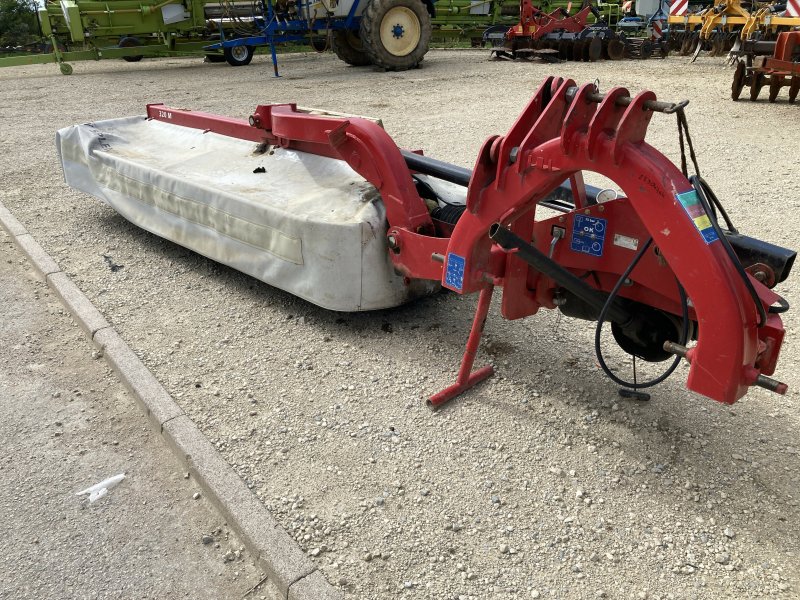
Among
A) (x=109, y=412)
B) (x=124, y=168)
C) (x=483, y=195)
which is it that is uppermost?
(x=483, y=195)

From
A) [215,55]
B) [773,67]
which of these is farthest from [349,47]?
[773,67]

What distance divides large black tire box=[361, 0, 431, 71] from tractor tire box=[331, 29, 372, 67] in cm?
146

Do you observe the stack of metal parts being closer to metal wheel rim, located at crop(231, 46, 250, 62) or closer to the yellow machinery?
the yellow machinery

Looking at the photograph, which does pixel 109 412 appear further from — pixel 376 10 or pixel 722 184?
pixel 376 10

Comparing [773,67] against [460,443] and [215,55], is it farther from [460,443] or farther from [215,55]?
[215,55]

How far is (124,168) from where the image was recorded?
14.5 ft

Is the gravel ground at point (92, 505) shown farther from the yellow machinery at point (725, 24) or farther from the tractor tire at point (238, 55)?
the tractor tire at point (238, 55)

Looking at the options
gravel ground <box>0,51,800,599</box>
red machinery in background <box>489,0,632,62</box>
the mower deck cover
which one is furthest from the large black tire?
gravel ground <box>0,51,800,599</box>

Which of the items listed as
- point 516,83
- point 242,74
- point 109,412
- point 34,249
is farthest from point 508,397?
point 242,74

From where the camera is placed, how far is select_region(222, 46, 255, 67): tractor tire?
15.0m

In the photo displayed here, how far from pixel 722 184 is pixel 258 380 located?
4321 millimetres

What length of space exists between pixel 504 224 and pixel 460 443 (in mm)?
855

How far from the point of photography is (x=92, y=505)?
2.43m

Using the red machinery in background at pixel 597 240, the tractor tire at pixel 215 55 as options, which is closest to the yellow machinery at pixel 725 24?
the tractor tire at pixel 215 55
